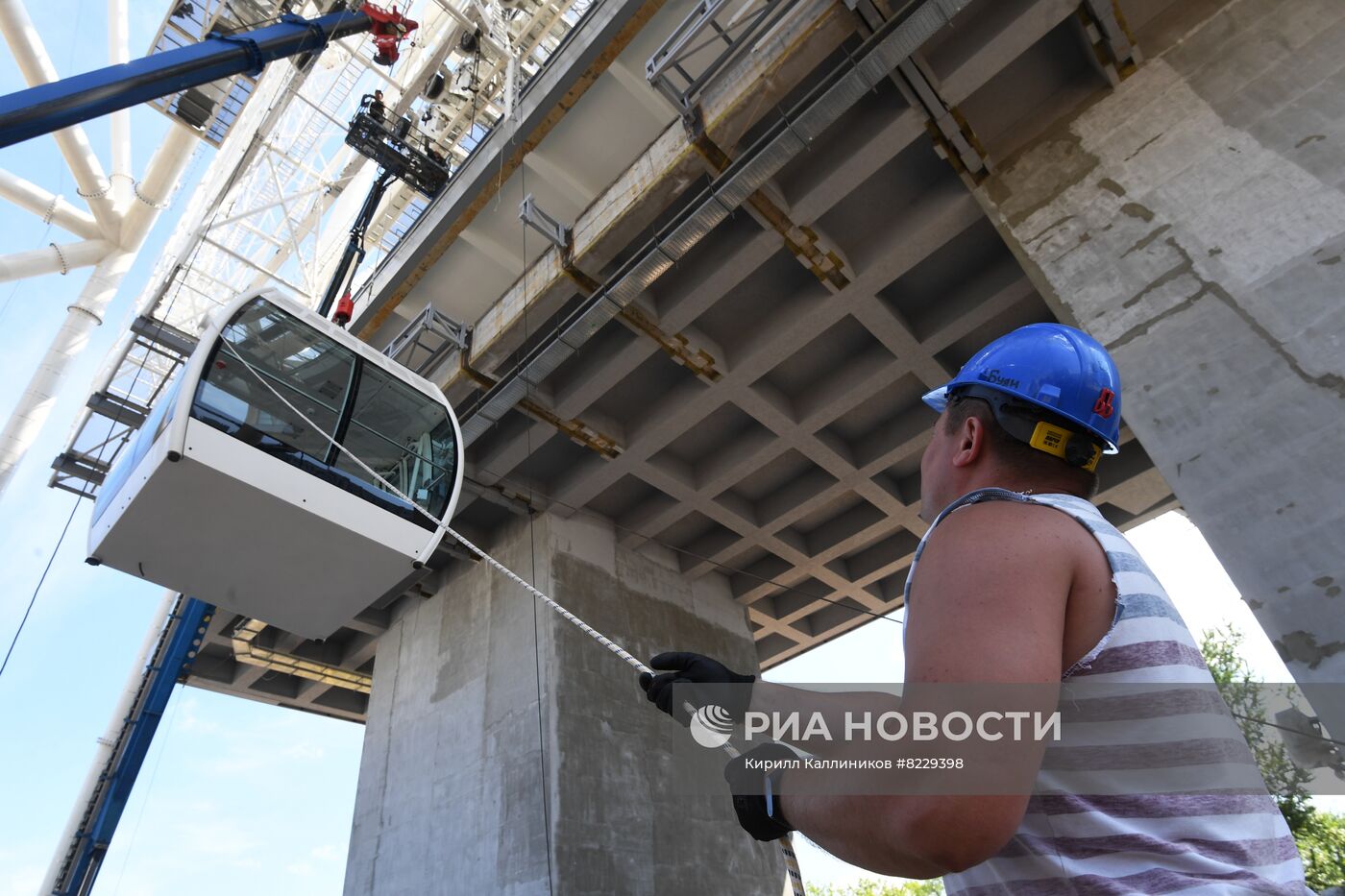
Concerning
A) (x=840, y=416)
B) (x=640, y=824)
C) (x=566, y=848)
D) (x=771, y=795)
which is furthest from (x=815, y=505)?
(x=771, y=795)

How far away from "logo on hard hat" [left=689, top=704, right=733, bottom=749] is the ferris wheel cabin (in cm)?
630

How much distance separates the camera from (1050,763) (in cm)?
127

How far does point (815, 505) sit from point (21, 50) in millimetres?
18278

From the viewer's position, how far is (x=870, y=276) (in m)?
10.2

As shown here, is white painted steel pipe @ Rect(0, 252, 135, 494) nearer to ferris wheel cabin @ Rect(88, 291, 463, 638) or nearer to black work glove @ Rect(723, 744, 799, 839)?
ferris wheel cabin @ Rect(88, 291, 463, 638)

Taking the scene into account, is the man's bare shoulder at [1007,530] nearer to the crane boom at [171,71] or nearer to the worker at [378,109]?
the crane boom at [171,71]

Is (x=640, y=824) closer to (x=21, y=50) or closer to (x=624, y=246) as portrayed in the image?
(x=624, y=246)

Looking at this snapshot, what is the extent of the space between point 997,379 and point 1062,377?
125 millimetres

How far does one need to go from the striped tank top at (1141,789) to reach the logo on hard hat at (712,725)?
1.88 feet

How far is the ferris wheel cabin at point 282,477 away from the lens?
22.8 ft

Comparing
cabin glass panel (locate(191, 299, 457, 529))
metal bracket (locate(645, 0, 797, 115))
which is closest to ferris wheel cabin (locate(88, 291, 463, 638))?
cabin glass panel (locate(191, 299, 457, 529))

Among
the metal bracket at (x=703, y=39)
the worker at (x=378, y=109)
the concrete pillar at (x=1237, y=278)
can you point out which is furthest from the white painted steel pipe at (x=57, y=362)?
the concrete pillar at (x=1237, y=278)

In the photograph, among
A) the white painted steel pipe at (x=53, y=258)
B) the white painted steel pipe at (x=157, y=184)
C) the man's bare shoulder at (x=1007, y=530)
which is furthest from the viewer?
the white painted steel pipe at (x=157, y=184)

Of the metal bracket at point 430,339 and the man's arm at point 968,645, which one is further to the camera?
the metal bracket at point 430,339
